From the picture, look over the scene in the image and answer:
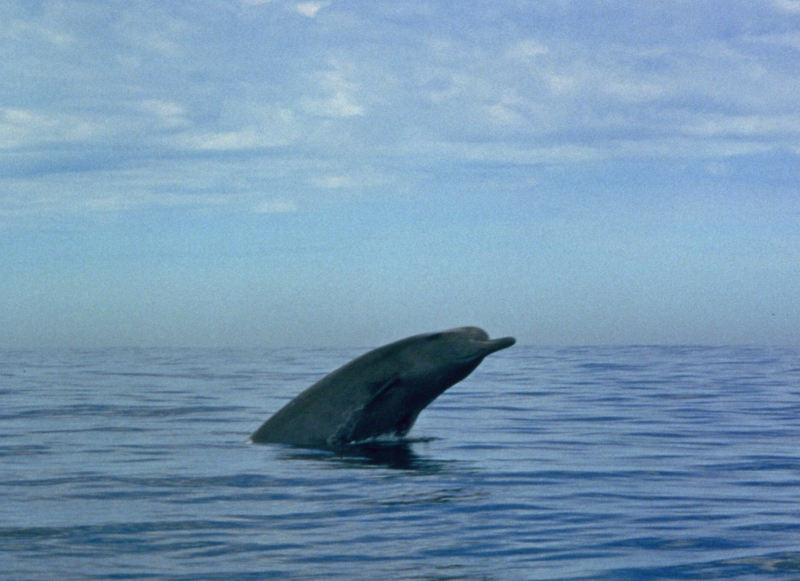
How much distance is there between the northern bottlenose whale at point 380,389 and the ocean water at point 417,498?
49cm

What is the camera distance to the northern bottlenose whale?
45.6 feet

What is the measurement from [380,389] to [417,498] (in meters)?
3.88

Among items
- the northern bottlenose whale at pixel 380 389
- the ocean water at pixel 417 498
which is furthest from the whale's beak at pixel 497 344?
the ocean water at pixel 417 498

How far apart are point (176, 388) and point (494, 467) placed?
1694 cm

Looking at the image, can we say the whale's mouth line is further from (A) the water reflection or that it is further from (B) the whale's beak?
(A) the water reflection

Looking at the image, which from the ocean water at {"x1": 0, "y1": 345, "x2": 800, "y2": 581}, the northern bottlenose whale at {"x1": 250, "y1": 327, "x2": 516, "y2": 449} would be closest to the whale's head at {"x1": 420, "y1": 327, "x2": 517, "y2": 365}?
the northern bottlenose whale at {"x1": 250, "y1": 327, "x2": 516, "y2": 449}

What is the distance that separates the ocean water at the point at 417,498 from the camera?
7645 mm

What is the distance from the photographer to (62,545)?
8219 millimetres

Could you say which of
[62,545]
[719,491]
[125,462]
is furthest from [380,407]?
[62,545]

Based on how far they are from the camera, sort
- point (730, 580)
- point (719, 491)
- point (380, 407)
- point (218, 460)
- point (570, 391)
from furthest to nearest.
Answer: point (570, 391), point (380, 407), point (218, 460), point (719, 491), point (730, 580)

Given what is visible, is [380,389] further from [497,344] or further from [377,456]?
[497,344]

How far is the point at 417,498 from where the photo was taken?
33.1 feet

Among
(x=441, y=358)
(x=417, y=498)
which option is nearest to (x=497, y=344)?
(x=441, y=358)

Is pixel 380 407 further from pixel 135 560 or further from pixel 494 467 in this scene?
pixel 135 560
